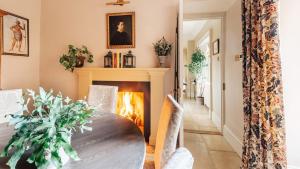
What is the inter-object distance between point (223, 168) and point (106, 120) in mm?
1632

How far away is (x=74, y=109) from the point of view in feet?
3.21

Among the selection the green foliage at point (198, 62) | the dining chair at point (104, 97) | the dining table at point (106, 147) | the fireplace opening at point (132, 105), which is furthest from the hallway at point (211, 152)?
the green foliage at point (198, 62)

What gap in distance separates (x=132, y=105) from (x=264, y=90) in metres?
2.15

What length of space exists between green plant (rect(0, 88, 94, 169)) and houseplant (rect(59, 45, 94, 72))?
268cm

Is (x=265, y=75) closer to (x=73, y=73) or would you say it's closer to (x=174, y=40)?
(x=174, y=40)

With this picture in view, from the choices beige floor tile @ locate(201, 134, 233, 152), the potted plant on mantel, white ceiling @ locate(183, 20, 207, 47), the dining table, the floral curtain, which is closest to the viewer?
the dining table

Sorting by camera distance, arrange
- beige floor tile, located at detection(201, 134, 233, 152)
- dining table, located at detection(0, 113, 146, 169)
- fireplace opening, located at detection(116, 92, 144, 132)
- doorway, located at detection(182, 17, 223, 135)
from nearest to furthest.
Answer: dining table, located at detection(0, 113, 146, 169) → beige floor tile, located at detection(201, 134, 233, 152) → fireplace opening, located at detection(116, 92, 144, 132) → doorway, located at detection(182, 17, 223, 135)

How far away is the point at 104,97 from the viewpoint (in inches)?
103

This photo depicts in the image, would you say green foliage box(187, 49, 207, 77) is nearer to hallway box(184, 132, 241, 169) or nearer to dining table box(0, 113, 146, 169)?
hallway box(184, 132, 241, 169)

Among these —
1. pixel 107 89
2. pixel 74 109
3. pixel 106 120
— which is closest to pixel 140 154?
pixel 74 109

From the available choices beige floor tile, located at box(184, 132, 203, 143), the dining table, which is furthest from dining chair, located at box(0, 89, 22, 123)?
beige floor tile, located at box(184, 132, 203, 143)

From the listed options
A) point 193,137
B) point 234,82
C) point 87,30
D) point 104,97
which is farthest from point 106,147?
point 87,30

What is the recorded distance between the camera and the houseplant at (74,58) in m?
3.49

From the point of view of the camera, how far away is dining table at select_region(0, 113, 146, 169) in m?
0.98
